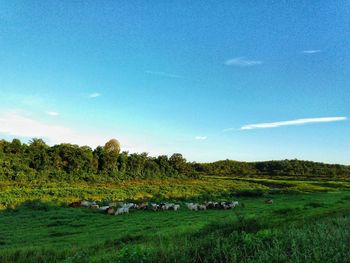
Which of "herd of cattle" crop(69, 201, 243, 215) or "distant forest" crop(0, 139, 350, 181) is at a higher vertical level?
"distant forest" crop(0, 139, 350, 181)

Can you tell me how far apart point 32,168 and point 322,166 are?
110m

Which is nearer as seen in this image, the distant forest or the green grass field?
the green grass field

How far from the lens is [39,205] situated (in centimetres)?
2473

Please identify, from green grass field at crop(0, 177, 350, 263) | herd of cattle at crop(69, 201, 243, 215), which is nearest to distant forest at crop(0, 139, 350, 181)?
green grass field at crop(0, 177, 350, 263)

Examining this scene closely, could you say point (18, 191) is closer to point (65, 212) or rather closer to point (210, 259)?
point (65, 212)

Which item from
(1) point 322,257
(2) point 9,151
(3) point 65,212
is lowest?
(3) point 65,212

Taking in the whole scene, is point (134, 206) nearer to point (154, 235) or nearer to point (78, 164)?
point (154, 235)

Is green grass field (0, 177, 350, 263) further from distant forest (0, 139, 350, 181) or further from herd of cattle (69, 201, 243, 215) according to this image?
distant forest (0, 139, 350, 181)

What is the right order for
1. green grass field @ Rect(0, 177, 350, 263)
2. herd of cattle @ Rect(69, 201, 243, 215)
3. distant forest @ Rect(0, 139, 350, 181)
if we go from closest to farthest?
green grass field @ Rect(0, 177, 350, 263) < herd of cattle @ Rect(69, 201, 243, 215) < distant forest @ Rect(0, 139, 350, 181)

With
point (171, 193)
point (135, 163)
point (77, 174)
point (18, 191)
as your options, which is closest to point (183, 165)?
point (135, 163)

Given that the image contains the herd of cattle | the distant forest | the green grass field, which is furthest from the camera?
the distant forest

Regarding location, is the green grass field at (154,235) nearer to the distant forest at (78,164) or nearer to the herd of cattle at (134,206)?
the herd of cattle at (134,206)

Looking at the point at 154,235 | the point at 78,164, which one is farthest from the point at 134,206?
the point at 78,164

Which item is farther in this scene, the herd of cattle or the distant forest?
the distant forest
